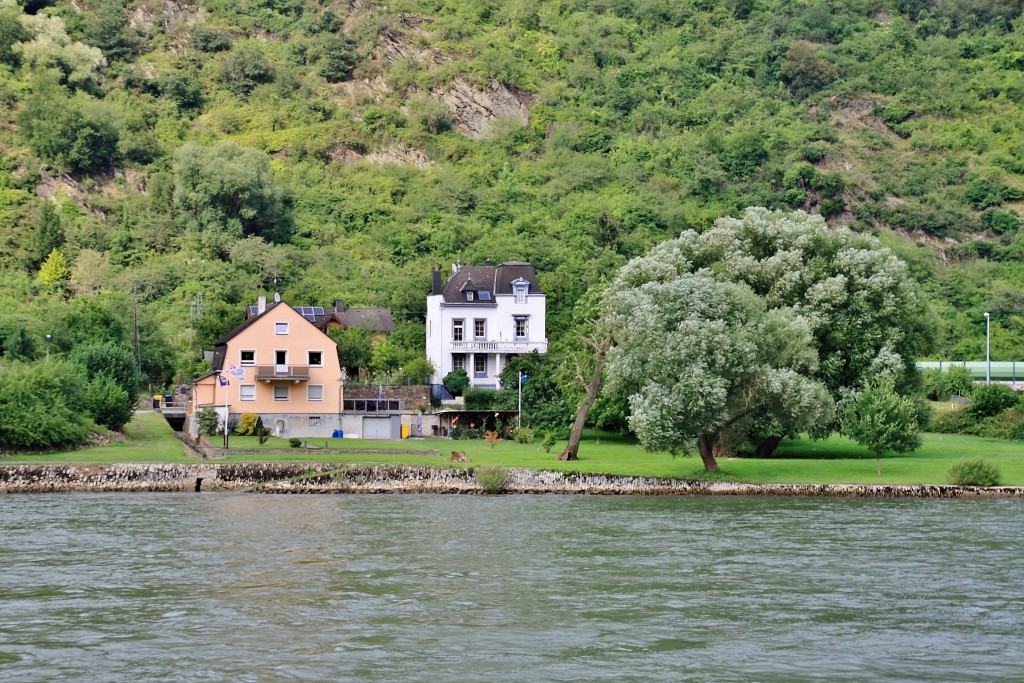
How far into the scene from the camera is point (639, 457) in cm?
6366

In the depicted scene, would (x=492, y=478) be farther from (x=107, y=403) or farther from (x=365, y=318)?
(x=365, y=318)

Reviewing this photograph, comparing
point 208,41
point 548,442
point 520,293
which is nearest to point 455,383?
point 520,293

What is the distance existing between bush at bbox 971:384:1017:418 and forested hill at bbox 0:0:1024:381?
27270 mm

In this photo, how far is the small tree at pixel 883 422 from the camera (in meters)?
57.0

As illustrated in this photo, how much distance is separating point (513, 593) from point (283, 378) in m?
42.8

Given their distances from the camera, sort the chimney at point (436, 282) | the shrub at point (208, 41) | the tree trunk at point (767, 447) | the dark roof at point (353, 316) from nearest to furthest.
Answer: the tree trunk at point (767, 447) → the chimney at point (436, 282) → the dark roof at point (353, 316) → the shrub at point (208, 41)

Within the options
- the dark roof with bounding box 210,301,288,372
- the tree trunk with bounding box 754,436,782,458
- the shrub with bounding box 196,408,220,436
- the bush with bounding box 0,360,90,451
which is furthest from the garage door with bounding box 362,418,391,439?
the tree trunk with bounding box 754,436,782,458

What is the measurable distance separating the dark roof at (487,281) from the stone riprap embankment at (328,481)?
3493cm

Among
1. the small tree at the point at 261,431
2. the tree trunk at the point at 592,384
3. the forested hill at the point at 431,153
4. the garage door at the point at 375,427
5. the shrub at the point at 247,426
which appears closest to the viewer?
the tree trunk at the point at 592,384

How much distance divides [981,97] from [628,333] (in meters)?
140

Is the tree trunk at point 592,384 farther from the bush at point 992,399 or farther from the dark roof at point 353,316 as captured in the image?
the dark roof at point 353,316

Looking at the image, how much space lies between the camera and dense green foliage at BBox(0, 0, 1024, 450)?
119 m

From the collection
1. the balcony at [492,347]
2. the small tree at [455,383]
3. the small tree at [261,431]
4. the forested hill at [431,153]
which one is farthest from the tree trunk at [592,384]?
the forested hill at [431,153]

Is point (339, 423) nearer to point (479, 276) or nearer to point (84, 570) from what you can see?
point (479, 276)
